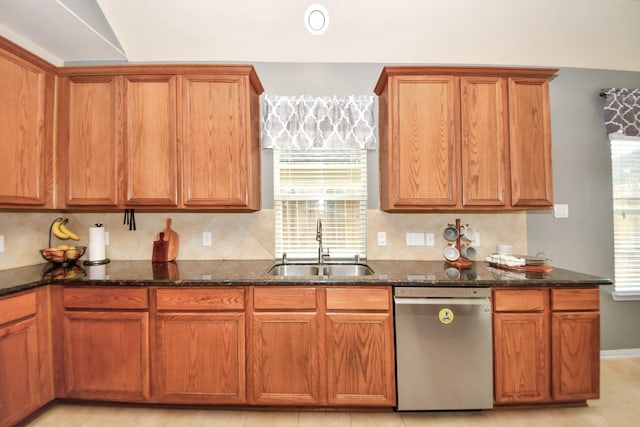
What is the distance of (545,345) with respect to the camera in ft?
6.27

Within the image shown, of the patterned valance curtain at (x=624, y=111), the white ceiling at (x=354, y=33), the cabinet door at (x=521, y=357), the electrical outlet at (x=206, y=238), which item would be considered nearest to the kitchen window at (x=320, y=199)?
the white ceiling at (x=354, y=33)

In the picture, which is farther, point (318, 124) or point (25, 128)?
point (318, 124)

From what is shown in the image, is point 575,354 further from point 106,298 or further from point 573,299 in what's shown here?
point 106,298

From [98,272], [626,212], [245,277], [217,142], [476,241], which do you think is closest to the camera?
[245,277]

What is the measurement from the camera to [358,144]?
2.63 meters

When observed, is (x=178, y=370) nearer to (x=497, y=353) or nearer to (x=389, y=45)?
(x=497, y=353)

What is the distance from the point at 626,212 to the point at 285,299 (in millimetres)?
3307

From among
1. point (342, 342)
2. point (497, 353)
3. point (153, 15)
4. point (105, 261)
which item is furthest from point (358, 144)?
point (105, 261)

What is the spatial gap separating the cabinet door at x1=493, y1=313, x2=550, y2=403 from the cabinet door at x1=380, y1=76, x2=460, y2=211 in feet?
3.02

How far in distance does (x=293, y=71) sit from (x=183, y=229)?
178 cm

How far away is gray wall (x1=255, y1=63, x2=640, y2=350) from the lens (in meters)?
2.72

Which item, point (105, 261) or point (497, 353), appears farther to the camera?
point (105, 261)

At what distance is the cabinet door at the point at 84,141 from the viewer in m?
2.29

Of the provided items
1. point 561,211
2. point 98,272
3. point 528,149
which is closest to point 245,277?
point 98,272
